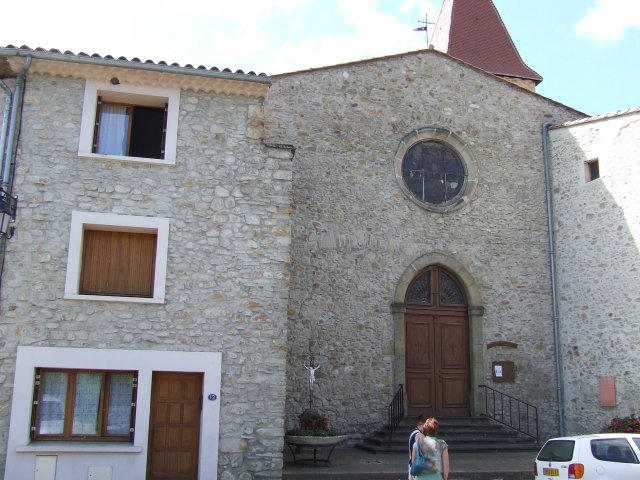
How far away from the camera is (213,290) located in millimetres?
10430

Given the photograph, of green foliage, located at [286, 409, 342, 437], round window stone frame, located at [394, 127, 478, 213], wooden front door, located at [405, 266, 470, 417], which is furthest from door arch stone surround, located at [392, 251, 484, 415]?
green foliage, located at [286, 409, 342, 437]

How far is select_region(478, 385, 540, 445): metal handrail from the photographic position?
14.3 metres

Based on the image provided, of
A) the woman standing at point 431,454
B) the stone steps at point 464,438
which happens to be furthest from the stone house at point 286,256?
the woman standing at point 431,454

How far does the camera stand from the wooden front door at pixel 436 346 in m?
Answer: 14.3

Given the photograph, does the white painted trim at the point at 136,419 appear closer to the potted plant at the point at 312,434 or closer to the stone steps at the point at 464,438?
the potted plant at the point at 312,434

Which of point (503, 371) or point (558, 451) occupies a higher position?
point (503, 371)

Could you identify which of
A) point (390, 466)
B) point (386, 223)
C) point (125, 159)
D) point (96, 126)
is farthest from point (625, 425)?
point (96, 126)

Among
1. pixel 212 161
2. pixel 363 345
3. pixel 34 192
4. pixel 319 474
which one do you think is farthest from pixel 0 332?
pixel 363 345

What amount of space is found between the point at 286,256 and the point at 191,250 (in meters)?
1.43

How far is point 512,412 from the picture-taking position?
14539 mm

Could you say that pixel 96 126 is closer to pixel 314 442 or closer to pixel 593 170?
pixel 314 442

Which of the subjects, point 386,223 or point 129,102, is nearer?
point 129,102

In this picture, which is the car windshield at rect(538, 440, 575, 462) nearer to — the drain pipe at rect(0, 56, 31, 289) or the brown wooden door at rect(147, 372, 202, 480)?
the brown wooden door at rect(147, 372, 202, 480)

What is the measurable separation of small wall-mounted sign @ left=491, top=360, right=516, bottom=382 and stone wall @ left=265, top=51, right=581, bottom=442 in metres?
0.14
